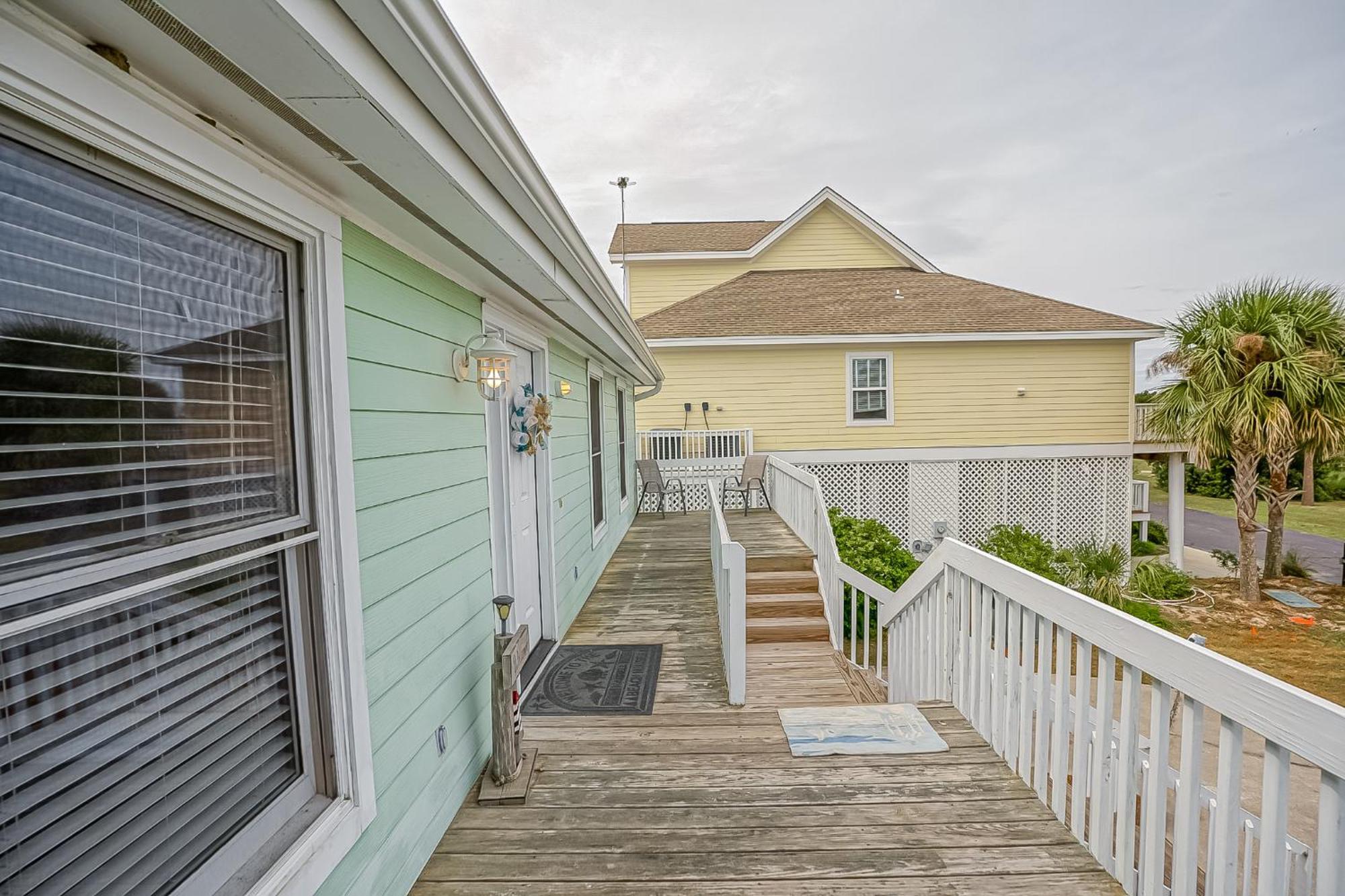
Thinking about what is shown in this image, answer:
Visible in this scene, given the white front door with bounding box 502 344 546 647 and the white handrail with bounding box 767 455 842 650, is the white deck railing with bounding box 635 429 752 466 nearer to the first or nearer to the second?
the white handrail with bounding box 767 455 842 650

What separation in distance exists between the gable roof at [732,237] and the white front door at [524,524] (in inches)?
409

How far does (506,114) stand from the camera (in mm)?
1664

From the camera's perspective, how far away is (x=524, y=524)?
4.04 m

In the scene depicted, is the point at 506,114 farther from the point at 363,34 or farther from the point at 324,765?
the point at 324,765

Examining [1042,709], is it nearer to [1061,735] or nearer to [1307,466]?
[1061,735]

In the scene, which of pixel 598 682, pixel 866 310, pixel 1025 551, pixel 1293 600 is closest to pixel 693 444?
pixel 866 310

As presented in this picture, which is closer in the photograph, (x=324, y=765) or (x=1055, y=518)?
(x=324, y=765)

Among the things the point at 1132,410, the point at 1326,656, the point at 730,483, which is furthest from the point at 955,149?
the point at 1326,656

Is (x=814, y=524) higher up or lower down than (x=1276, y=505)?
higher up

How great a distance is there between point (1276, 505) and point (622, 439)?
11.0m

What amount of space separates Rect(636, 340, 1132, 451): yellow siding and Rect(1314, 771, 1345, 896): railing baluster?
10.6 metres

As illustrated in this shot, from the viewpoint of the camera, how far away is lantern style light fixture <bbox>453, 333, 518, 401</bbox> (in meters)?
2.81

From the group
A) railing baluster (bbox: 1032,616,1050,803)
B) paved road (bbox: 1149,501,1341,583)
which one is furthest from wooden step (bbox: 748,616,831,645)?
paved road (bbox: 1149,501,1341,583)

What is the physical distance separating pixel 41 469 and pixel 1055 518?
14.0m
